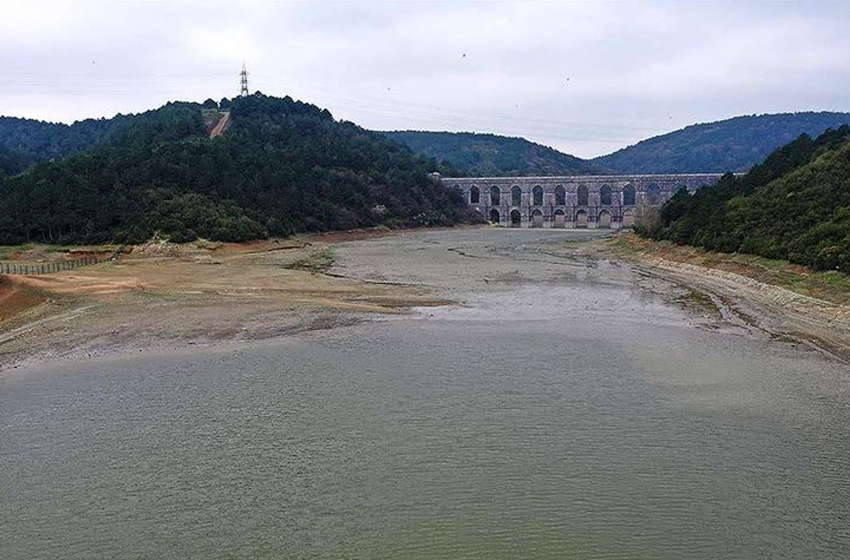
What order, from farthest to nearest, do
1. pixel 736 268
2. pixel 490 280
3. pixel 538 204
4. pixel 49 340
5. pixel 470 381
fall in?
pixel 538 204, pixel 490 280, pixel 736 268, pixel 49 340, pixel 470 381

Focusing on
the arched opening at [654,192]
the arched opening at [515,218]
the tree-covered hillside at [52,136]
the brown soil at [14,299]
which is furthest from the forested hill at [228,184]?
the arched opening at [654,192]

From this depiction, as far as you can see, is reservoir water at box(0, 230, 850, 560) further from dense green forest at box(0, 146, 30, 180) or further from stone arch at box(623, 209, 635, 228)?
stone arch at box(623, 209, 635, 228)

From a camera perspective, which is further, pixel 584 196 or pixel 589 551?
pixel 584 196

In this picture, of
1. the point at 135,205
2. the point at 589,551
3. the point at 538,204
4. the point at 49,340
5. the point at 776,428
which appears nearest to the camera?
the point at 589,551

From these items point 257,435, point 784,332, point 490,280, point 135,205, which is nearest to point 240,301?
point 490,280

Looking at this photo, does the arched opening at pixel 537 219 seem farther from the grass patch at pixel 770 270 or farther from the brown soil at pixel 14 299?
the brown soil at pixel 14 299

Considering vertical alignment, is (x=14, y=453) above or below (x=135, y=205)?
below

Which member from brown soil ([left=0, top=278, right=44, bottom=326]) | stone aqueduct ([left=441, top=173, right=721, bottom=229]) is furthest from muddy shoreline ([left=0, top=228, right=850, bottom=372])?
stone aqueduct ([left=441, top=173, right=721, bottom=229])

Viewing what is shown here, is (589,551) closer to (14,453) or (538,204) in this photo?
(14,453)

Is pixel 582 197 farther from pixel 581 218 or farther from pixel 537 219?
pixel 537 219
